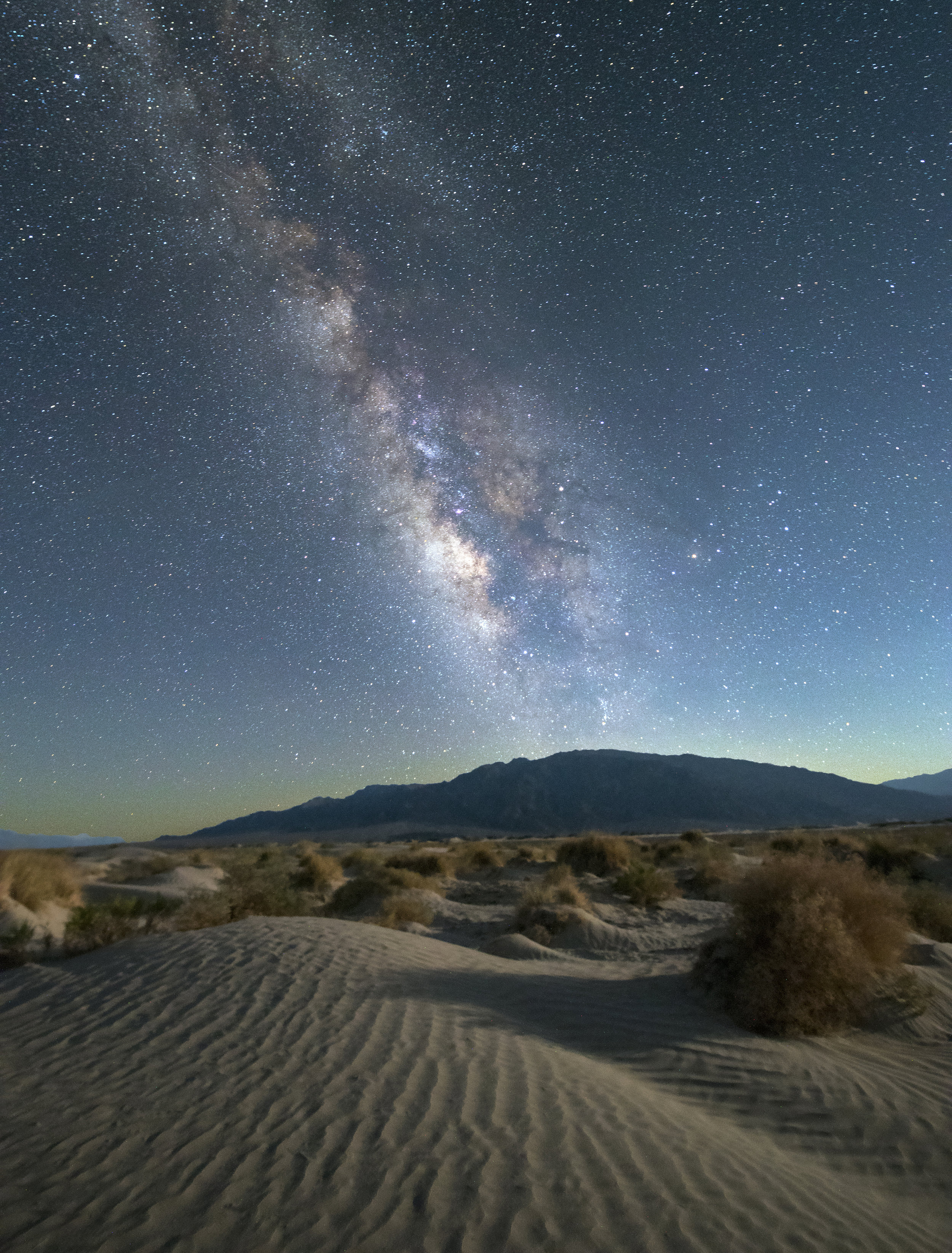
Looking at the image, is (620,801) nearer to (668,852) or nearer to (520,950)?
(668,852)

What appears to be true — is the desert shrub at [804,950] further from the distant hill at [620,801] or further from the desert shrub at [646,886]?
the distant hill at [620,801]

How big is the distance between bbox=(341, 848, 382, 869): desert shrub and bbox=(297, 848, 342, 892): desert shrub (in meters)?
1.95

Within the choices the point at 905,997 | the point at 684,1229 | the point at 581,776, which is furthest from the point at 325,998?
the point at 581,776

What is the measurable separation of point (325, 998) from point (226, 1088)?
2191 millimetres

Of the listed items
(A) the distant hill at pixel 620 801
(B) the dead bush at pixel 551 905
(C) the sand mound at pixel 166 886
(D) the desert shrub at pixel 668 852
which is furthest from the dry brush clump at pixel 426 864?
(A) the distant hill at pixel 620 801

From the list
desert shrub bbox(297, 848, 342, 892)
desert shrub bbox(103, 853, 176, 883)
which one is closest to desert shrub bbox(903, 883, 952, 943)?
desert shrub bbox(297, 848, 342, 892)

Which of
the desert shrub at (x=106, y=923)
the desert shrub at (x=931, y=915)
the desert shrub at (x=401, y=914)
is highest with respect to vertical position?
the desert shrub at (x=106, y=923)

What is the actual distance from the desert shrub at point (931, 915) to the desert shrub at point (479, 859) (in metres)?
16.8

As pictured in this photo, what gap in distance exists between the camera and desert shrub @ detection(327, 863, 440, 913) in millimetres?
18156

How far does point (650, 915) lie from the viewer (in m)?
16.0

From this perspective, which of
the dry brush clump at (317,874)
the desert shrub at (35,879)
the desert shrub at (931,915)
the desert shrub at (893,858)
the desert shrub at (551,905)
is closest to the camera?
the desert shrub at (931,915)

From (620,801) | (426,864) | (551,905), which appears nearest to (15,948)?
(551,905)

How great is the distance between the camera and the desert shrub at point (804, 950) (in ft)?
23.4

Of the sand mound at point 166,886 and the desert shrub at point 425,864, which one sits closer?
the sand mound at point 166,886
